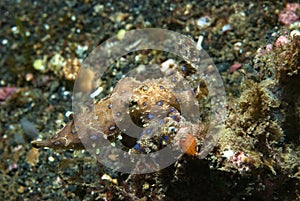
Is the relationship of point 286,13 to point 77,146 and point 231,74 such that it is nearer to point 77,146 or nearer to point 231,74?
point 231,74

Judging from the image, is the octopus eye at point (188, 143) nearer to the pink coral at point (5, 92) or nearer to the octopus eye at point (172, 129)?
the octopus eye at point (172, 129)

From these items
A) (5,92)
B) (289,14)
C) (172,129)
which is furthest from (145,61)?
(172,129)

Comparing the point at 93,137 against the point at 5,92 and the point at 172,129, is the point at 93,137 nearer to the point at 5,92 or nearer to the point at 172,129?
the point at 172,129

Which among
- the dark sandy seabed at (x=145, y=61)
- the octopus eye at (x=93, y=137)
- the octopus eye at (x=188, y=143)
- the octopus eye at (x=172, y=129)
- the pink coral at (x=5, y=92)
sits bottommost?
the pink coral at (x=5, y=92)

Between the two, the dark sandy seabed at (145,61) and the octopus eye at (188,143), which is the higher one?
the octopus eye at (188,143)

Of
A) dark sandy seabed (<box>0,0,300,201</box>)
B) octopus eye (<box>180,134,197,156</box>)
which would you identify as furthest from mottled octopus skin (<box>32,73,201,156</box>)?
dark sandy seabed (<box>0,0,300,201</box>)

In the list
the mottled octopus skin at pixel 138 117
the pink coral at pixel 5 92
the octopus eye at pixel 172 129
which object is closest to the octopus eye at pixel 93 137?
the mottled octopus skin at pixel 138 117

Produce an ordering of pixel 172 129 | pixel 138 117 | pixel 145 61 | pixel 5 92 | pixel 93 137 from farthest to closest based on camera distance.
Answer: pixel 5 92
pixel 145 61
pixel 93 137
pixel 138 117
pixel 172 129

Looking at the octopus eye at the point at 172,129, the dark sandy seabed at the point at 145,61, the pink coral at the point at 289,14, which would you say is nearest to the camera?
the octopus eye at the point at 172,129

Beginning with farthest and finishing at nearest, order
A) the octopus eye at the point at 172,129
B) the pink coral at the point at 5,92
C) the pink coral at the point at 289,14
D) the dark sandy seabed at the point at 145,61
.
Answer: the pink coral at the point at 5,92, the pink coral at the point at 289,14, the dark sandy seabed at the point at 145,61, the octopus eye at the point at 172,129
